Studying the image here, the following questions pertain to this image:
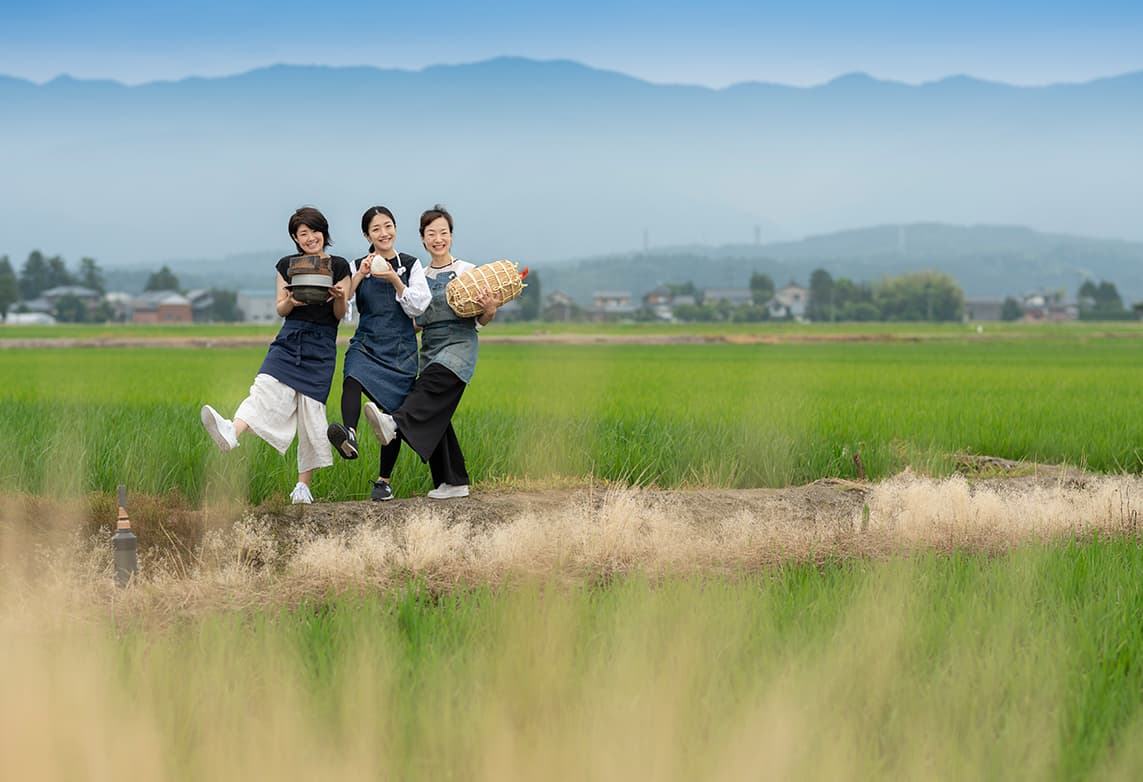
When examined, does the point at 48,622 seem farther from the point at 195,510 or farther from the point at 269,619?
the point at 195,510

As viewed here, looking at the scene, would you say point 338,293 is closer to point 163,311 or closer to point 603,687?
point 603,687

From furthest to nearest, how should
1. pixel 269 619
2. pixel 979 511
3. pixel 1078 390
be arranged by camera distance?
pixel 1078 390 < pixel 979 511 < pixel 269 619

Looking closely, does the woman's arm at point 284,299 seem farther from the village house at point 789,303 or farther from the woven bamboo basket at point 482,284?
the village house at point 789,303

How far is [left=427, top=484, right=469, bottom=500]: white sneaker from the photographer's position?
23.8ft

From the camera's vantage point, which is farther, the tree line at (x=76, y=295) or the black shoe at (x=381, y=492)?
the tree line at (x=76, y=295)

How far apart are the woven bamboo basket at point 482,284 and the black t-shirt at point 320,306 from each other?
0.59 metres

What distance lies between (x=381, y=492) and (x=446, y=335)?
1065mm

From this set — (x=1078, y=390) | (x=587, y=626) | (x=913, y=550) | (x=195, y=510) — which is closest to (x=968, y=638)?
(x=587, y=626)

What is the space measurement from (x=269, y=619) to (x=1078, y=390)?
13.9m

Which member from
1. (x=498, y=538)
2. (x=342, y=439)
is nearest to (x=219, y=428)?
(x=342, y=439)

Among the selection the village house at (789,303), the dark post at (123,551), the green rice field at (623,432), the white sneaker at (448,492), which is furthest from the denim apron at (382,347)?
the village house at (789,303)

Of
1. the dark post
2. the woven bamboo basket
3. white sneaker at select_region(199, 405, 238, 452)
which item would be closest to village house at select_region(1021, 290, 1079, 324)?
the woven bamboo basket

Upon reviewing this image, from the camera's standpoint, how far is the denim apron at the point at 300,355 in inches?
264

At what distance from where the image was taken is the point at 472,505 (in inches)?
281
